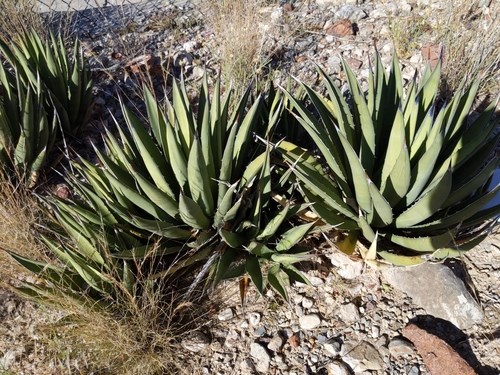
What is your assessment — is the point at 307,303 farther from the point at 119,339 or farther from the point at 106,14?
the point at 106,14

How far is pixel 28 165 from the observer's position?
3.12 metres

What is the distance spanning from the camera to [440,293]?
221cm

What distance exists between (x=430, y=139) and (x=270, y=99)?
0.96 m

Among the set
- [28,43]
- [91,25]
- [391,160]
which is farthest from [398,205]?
[91,25]

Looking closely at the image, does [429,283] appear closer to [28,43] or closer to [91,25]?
[28,43]

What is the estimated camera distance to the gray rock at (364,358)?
210 centimetres

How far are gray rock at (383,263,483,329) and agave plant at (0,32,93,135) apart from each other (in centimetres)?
238

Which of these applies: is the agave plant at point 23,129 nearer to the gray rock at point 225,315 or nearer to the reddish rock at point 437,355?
the gray rock at point 225,315

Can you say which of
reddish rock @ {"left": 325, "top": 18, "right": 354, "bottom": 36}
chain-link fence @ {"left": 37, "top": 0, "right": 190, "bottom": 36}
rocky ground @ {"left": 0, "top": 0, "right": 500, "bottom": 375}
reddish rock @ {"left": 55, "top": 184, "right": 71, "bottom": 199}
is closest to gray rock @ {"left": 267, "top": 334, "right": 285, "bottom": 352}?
rocky ground @ {"left": 0, "top": 0, "right": 500, "bottom": 375}

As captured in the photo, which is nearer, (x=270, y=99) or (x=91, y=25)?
(x=270, y=99)

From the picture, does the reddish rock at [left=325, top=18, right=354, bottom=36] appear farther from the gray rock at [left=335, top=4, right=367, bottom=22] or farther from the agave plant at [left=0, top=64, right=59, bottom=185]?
the agave plant at [left=0, top=64, right=59, bottom=185]

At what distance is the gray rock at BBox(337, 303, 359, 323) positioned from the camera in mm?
2271

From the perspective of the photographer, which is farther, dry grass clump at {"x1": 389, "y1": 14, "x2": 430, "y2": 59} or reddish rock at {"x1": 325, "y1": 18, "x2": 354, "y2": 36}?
reddish rock at {"x1": 325, "y1": 18, "x2": 354, "y2": 36}

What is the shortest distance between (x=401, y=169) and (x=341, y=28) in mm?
2356
